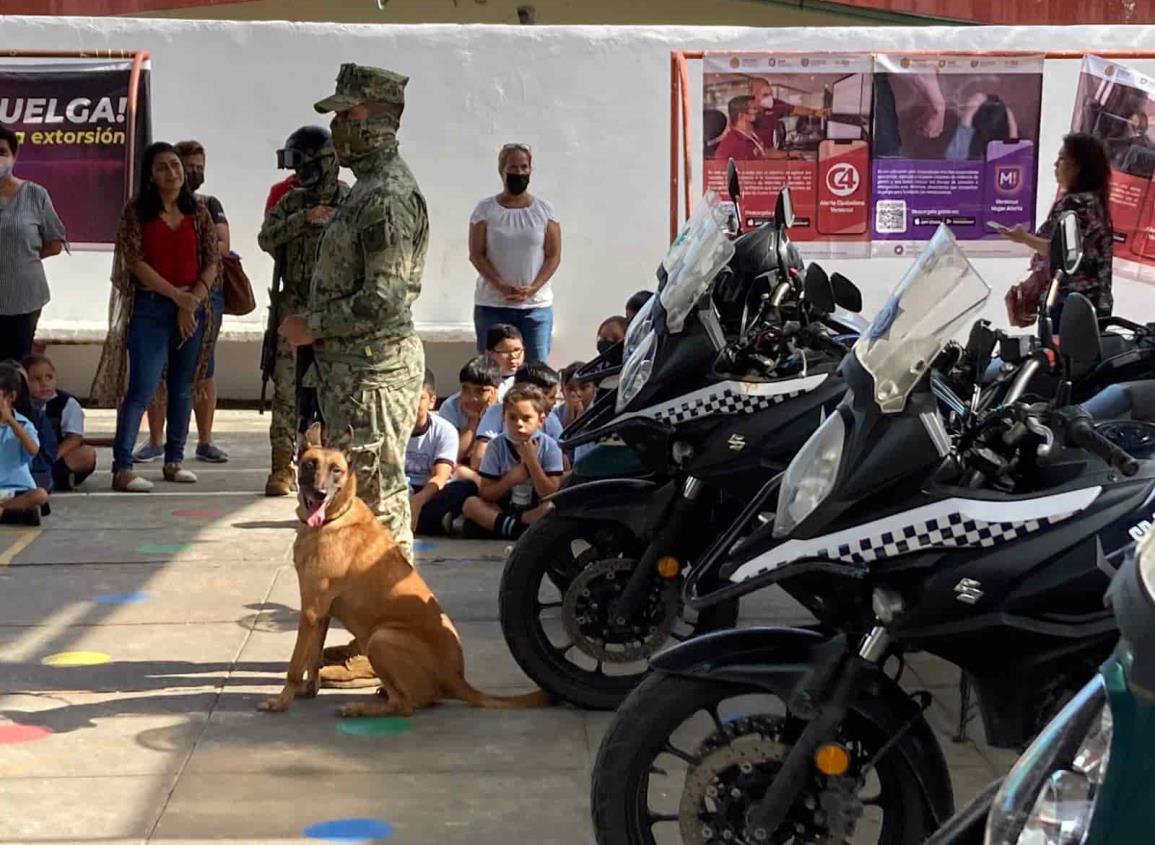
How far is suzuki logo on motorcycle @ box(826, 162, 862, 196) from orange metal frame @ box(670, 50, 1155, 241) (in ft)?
2.40

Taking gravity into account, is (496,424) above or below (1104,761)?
below

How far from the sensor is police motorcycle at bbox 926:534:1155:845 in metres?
1.85

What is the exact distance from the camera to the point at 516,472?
26.0 ft

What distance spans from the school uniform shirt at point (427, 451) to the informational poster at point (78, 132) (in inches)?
150

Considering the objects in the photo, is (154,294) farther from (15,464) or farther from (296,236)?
(296,236)

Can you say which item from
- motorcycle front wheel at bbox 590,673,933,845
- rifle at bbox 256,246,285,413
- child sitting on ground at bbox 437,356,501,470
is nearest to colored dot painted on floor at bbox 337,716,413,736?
motorcycle front wheel at bbox 590,673,933,845

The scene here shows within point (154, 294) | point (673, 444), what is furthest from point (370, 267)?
point (154, 294)

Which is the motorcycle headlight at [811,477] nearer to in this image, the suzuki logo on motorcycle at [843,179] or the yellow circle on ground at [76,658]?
the yellow circle on ground at [76,658]

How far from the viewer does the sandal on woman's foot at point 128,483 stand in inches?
357

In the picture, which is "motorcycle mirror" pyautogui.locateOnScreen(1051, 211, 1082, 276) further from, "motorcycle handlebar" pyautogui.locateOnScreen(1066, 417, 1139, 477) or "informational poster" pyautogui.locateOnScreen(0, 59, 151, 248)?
"informational poster" pyautogui.locateOnScreen(0, 59, 151, 248)

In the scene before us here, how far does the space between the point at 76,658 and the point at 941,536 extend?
12.2 feet

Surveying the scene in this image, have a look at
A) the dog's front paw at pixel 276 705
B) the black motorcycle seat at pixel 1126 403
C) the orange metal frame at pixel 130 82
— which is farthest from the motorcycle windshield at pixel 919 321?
the orange metal frame at pixel 130 82

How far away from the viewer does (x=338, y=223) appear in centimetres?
568

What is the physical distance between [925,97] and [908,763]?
25.2 feet
